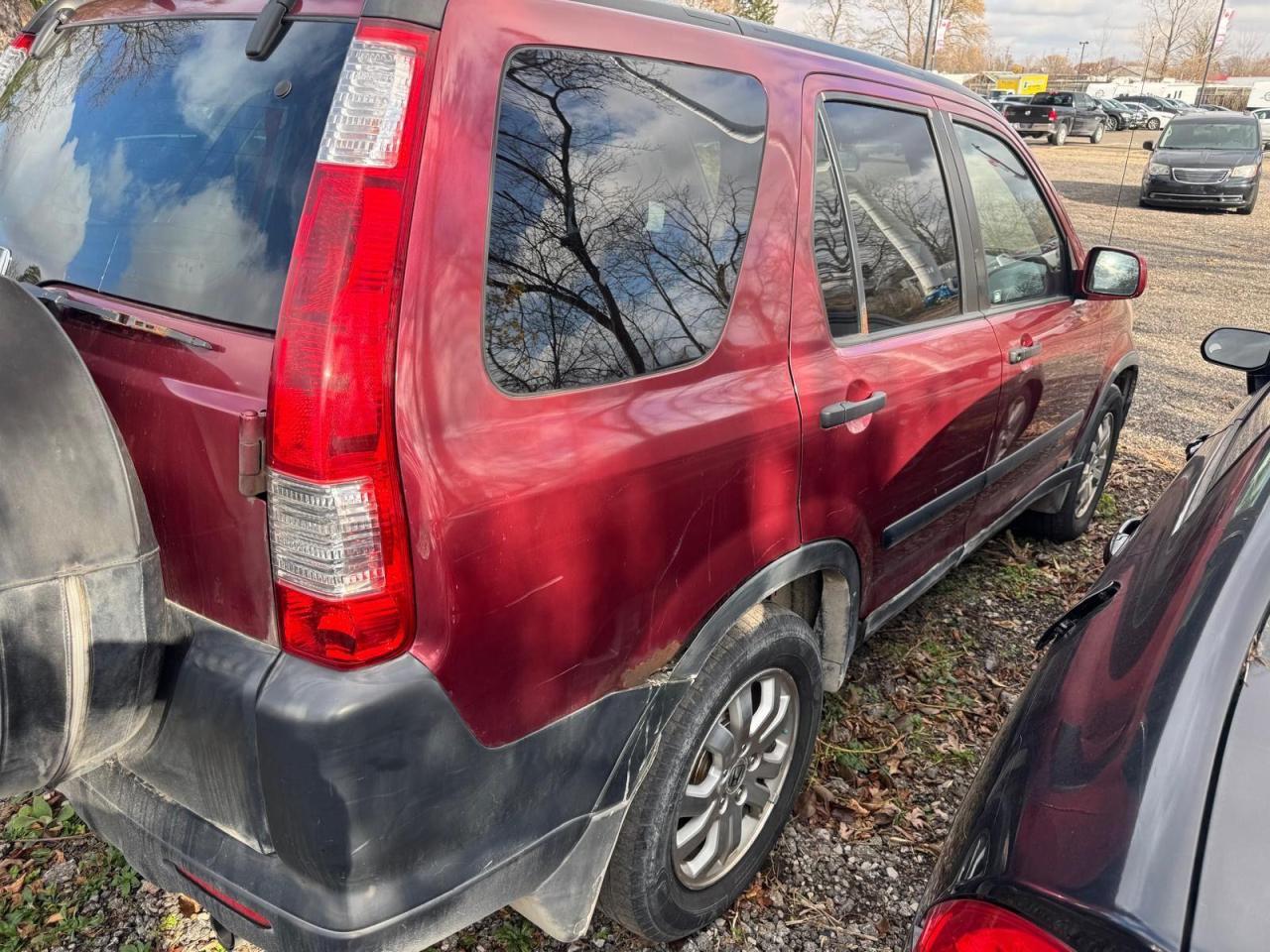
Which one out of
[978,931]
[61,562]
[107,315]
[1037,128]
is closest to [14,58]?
[107,315]

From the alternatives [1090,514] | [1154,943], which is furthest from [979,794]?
[1090,514]

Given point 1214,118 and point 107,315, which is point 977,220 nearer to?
Answer: point 107,315

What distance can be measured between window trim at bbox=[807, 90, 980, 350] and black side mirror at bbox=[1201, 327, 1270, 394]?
81 cm

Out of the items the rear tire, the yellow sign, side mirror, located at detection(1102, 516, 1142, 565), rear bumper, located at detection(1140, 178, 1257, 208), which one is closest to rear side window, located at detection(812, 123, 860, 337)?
side mirror, located at detection(1102, 516, 1142, 565)

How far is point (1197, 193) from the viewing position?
57.4 feet

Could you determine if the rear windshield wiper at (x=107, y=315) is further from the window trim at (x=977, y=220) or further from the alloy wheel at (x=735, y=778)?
the window trim at (x=977, y=220)

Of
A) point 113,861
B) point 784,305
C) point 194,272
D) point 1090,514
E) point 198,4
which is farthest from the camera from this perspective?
point 1090,514

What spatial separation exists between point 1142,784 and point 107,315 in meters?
1.72

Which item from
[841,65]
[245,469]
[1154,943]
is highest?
[841,65]

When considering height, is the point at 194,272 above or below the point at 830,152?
below

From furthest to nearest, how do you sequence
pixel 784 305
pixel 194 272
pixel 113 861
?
pixel 113 861 < pixel 784 305 < pixel 194 272

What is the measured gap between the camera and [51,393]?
1.35 metres

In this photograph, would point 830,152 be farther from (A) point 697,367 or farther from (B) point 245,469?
(B) point 245,469

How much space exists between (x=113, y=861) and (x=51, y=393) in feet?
5.56
